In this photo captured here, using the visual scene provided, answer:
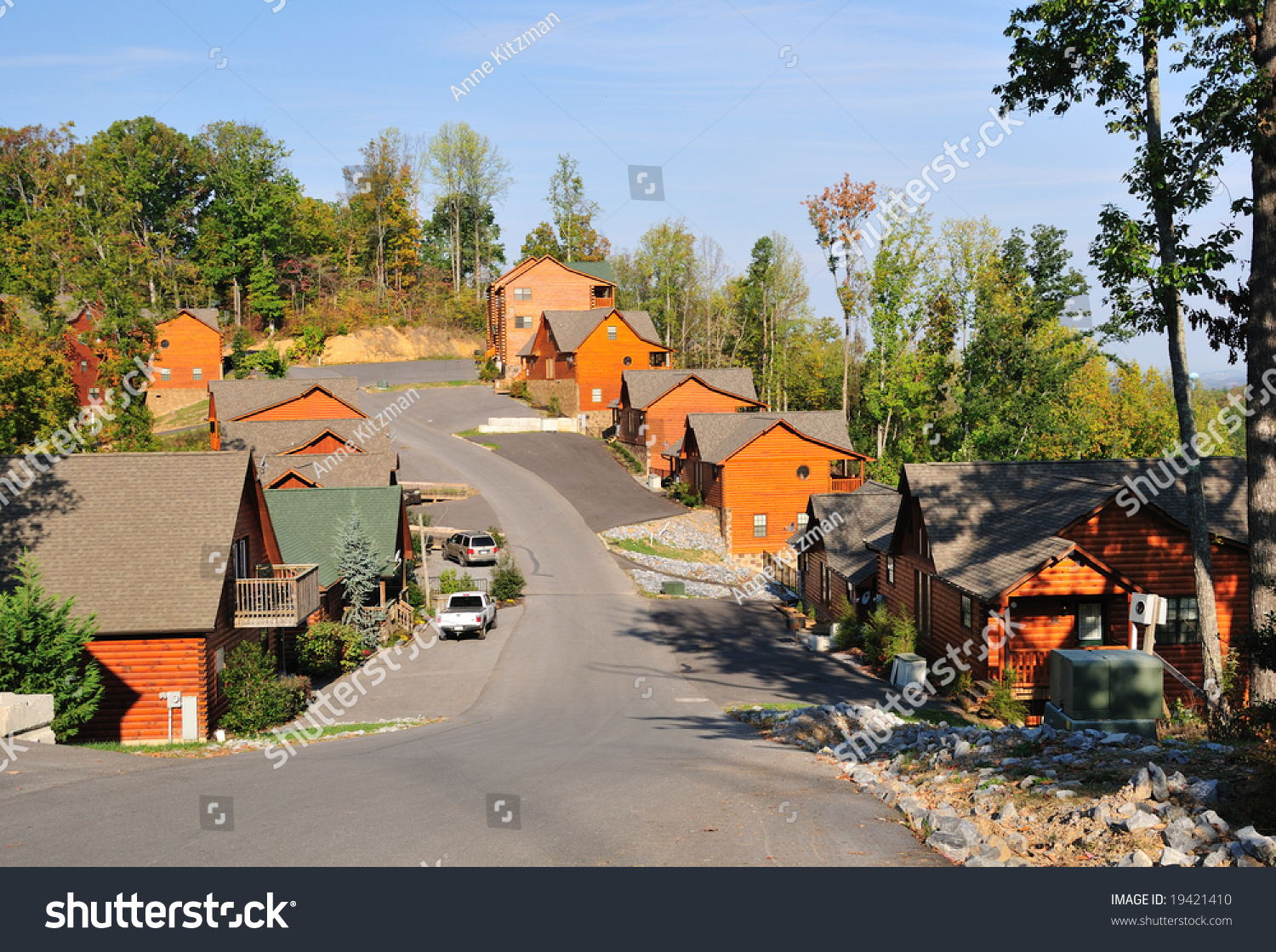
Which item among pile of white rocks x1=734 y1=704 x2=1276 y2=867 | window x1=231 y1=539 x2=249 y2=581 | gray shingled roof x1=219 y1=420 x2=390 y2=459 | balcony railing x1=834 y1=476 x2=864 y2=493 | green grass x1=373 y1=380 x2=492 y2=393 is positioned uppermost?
green grass x1=373 y1=380 x2=492 y2=393

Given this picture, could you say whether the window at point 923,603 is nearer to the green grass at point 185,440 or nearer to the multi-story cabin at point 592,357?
the multi-story cabin at point 592,357

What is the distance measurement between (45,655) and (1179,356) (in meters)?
23.5

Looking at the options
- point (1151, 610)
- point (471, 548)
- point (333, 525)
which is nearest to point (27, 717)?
point (333, 525)

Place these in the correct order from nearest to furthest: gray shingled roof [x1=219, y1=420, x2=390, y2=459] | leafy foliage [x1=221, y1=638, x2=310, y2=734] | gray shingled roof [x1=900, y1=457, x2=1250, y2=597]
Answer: leafy foliage [x1=221, y1=638, x2=310, y2=734] → gray shingled roof [x1=900, y1=457, x2=1250, y2=597] → gray shingled roof [x1=219, y1=420, x2=390, y2=459]

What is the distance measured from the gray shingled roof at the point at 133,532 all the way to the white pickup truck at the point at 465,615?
10780 mm

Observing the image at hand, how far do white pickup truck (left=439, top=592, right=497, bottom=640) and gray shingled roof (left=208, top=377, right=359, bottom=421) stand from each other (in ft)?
88.8

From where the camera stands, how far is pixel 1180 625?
86.9 feet

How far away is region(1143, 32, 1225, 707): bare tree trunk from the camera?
750 inches

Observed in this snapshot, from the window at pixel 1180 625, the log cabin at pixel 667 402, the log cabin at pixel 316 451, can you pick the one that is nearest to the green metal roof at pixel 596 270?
the log cabin at pixel 667 402

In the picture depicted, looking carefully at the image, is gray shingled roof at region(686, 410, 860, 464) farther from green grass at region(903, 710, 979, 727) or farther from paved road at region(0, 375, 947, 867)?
paved road at region(0, 375, 947, 867)

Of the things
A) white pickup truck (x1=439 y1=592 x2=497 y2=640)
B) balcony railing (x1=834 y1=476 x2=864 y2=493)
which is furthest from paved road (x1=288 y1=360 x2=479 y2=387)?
white pickup truck (x1=439 y1=592 x2=497 y2=640)

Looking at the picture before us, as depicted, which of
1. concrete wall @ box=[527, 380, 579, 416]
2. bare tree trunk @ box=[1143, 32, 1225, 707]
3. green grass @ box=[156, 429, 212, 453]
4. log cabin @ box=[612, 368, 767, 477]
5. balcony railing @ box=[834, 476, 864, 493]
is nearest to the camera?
bare tree trunk @ box=[1143, 32, 1225, 707]

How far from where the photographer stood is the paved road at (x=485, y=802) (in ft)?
31.6
